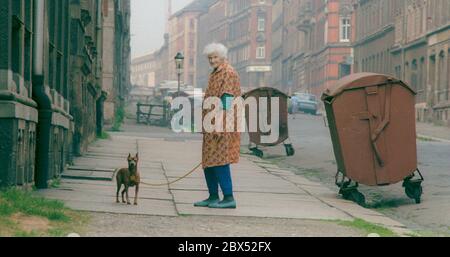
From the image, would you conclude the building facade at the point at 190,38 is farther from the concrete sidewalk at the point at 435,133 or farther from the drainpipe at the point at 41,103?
the drainpipe at the point at 41,103

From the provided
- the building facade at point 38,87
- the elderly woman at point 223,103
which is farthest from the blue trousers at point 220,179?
the building facade at point 38,87

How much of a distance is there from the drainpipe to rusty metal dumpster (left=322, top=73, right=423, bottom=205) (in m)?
4.06

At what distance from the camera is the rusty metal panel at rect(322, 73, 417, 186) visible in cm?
1570

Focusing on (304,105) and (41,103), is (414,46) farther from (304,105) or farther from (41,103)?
(41,103)

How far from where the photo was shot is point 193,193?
15461 mm

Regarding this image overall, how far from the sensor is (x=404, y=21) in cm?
6806

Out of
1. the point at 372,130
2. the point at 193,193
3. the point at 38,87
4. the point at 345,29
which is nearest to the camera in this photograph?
the point at 38,87

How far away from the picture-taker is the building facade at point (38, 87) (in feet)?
39.5

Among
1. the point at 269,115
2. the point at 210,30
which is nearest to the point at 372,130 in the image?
the point at 269,115

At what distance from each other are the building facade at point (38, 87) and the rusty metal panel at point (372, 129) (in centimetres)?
400

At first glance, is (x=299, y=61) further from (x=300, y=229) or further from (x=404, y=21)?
(x=300, y=229)

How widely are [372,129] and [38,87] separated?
4.68 meters
